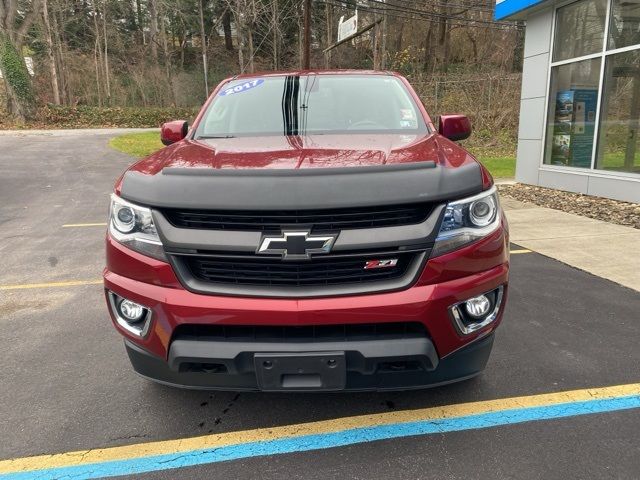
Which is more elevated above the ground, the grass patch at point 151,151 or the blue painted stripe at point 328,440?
the grass patch at point 151,151

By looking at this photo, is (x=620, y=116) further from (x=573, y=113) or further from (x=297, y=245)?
(x=297, y=245)

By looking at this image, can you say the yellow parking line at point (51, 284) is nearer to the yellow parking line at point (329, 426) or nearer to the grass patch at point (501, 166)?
the yellow parking line at point (329, 426)

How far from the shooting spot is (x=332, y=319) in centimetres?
209

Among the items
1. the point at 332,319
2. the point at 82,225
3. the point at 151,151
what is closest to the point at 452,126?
the point at 332,319

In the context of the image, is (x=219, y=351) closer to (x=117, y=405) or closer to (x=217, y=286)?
(x=217, y=286)

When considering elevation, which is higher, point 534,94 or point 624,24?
point 624,24

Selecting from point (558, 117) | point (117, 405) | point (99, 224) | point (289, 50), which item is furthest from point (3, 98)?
point (117, 405)

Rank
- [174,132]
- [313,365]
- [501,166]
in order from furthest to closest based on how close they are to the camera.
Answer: [501,166] → [174,132] → [313,365]

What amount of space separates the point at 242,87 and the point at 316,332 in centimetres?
243

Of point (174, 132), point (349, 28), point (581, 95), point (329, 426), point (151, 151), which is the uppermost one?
point (349, 28)

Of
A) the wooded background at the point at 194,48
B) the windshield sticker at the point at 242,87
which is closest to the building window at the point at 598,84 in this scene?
the windshield sticker at the point at 242,87

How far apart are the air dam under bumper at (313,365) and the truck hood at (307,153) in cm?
82

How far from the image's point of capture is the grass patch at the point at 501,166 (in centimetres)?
1279

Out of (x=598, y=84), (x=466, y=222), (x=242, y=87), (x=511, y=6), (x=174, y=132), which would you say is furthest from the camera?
(x=511, y=6)
